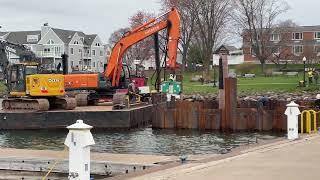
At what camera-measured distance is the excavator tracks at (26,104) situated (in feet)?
102

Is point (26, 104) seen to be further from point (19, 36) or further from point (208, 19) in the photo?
point (19, 36)

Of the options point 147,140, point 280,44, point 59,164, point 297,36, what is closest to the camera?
point 59,164

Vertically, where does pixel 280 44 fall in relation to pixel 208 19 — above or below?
below

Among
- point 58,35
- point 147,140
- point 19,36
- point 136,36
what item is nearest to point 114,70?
point 136,36

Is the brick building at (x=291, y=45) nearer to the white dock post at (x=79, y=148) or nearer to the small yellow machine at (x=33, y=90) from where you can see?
the small yellow machine at (x=33, y=90)

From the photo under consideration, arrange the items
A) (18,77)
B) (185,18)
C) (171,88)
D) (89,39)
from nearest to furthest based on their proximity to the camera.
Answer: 1. (18,77)
2. (171,88)
3. (185,18)
4. (89,39)

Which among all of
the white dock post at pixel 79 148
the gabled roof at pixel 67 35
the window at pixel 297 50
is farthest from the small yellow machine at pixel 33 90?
the gabled roof at pixel 67 35

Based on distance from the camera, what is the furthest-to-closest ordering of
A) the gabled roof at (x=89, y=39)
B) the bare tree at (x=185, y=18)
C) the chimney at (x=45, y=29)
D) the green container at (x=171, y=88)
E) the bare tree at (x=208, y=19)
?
1. the gabled roof at (x=89, y=39)
2. the chimney at (x=45, y=29)
3. the bare tree at (x=185, y=18)
4. the bare tree at (x=208, y=19)
5. the green container at (x=171, y=88)

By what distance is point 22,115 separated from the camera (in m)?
31.1

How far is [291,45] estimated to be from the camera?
119000mm

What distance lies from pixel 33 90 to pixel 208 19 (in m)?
60.3

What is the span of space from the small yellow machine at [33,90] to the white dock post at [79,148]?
69.9 ft

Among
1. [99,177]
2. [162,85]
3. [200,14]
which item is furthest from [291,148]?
[200,14]

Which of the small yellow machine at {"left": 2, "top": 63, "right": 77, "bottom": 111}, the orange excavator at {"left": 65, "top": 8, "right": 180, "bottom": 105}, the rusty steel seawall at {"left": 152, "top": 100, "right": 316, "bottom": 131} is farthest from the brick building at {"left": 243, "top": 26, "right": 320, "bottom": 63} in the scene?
the rusty steel seawall at {"left": 152, "top": 100, "right": 316, "bottom": 131}
